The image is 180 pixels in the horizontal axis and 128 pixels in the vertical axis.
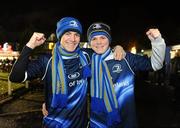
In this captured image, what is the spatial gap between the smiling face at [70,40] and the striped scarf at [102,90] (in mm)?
305

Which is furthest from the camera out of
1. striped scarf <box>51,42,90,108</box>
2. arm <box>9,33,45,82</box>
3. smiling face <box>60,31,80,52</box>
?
smiling face <box>60,31,80,52</box>

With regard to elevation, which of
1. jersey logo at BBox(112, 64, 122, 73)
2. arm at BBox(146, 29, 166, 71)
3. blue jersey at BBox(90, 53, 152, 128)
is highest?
arm at BBox(146, 29, 166, 71)

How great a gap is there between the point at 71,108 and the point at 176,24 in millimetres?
43036

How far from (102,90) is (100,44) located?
531 mm

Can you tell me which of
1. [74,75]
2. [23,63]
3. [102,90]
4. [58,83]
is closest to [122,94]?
[102,90]

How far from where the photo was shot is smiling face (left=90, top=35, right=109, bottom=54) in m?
3.93

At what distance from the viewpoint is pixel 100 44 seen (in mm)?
3957

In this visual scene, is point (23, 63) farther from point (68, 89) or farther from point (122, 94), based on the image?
point (122, 94)

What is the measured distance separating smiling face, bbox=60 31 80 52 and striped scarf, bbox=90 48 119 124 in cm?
30

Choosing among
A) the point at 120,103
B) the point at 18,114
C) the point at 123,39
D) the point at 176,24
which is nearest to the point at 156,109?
the point at 18,114

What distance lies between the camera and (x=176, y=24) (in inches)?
1767

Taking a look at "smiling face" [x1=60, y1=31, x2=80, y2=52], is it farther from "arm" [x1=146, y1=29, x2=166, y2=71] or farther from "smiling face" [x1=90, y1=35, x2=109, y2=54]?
"arm" [x1=146, y1=29, x2=166, y2=71]

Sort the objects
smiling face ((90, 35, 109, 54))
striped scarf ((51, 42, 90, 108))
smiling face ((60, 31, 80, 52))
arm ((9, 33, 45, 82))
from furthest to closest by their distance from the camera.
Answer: smiling face ((90, 35, 109, 54)) < smiling face ((60, 31, 80, 52)) < striped scarf ((51, 42, 90, 108)) < arm ((9, 33, 45, 82))

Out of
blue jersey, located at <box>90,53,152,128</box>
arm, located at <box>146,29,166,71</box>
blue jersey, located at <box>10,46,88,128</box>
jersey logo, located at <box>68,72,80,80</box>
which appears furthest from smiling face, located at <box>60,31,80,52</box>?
arm, located at <box>146,29,166,71</box>
